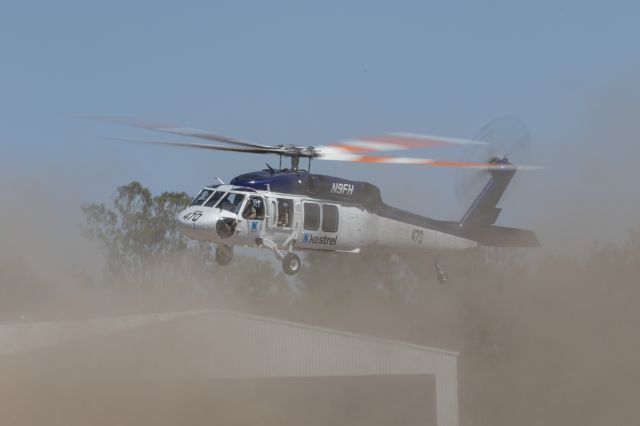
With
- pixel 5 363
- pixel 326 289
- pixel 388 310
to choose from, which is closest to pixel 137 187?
pixel 326 289

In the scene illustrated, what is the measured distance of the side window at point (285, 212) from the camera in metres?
20.4

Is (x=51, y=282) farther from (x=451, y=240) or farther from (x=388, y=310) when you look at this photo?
(x=451, y=240)

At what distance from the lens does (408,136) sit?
1822 centimetres

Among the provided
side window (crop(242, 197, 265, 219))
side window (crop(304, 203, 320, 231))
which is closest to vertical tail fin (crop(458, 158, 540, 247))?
side window (crop(304, 203, 320, 231))

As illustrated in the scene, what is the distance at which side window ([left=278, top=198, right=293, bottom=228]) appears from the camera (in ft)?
66.8

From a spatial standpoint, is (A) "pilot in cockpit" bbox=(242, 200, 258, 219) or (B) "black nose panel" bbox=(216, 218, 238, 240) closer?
(B) "black nose panel" bbox=(216, 218, 238, 240)

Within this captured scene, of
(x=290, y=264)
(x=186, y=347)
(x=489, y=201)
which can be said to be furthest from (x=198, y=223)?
(x=186, y=347)

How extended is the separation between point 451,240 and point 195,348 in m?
10.5

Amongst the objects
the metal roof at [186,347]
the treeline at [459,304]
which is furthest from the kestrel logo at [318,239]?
the treeline at [459,304]

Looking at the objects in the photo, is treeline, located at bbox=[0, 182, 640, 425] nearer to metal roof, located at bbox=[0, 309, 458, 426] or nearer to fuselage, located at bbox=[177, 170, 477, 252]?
metal roof, located at bbox=[0, 309, 458, 426]

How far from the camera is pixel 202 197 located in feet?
66.8

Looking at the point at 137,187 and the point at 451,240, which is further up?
the point at 137,187

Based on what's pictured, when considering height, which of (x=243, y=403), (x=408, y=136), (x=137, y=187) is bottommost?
(x=243, y=403)

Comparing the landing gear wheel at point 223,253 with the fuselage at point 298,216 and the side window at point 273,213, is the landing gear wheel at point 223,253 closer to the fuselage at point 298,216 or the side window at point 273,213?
the fuselage at point 298,216
